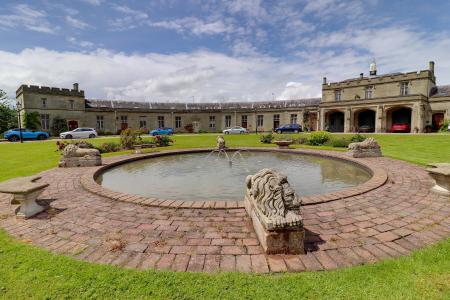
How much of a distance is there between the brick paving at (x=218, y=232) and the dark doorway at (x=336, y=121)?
121ft

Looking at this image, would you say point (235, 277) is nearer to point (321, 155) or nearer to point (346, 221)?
point (346, 221)

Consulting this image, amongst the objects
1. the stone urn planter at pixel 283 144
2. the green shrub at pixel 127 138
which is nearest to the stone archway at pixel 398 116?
the stone urn planter at pixel 283 144

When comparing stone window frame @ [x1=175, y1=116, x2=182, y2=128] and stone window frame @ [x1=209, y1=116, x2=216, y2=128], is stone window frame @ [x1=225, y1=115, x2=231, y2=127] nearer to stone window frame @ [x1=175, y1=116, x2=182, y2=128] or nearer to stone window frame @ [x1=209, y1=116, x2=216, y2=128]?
stone window frame @ [x1=209, y1=116, x2=216, y2=128]

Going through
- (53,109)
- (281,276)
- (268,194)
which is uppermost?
(53,109)

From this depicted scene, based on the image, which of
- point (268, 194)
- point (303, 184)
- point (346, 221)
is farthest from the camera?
point (303, 184)

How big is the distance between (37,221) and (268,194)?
4.36 m

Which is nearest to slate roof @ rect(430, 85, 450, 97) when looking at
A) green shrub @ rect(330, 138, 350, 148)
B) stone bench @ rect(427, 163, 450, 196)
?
green shrub @ rect(330, 138, 350, 148)

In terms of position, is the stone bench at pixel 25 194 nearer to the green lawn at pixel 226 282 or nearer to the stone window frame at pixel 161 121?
the green lawn at pixel 226 282

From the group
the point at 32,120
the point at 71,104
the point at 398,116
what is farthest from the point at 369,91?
the point at 32,120

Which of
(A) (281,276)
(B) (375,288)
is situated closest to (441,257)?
(B) (375,288)

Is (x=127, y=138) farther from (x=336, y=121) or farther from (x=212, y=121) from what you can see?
(x=336, y=121)

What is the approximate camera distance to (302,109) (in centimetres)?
4094

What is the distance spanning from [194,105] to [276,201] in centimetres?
4630

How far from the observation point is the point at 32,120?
32.3 m
